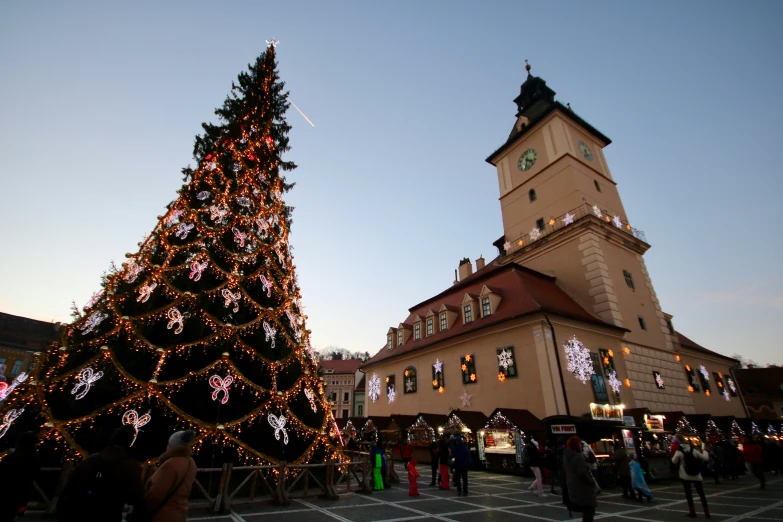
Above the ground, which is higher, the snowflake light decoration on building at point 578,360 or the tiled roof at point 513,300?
the tiled roof at point 513,300

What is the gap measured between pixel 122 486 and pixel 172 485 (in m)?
0.48

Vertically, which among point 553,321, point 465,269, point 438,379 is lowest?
point 438,379

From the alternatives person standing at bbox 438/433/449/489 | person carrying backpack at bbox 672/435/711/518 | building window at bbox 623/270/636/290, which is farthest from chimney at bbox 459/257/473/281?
person carrying backpack at bbox 672/435/711/518

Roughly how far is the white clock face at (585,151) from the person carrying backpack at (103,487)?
112ft

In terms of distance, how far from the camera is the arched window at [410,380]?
26.6m

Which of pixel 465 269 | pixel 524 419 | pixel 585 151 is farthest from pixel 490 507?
pixel 585 151

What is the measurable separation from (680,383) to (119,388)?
99.0 ft

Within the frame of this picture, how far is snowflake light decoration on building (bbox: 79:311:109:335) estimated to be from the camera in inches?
330

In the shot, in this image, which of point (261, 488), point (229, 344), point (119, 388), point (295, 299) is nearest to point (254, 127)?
point (295, 299)

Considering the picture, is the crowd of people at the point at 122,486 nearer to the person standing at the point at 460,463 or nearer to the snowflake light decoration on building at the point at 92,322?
the snowflake light decoration on building at the point at 92,322

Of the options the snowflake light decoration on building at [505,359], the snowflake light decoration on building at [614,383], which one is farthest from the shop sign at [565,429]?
the snowflake light decoration on building at [614,383]

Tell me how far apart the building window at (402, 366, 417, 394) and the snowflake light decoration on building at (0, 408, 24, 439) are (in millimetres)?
22021

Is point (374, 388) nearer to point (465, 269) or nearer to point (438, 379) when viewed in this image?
point (438, 379)

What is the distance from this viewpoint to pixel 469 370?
72.7 ft
